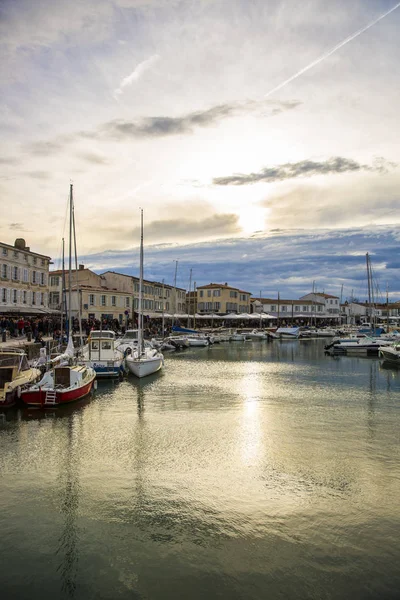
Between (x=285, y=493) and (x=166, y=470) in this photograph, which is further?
(x=166, y=470)

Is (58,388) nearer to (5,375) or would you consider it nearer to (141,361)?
(5,375)

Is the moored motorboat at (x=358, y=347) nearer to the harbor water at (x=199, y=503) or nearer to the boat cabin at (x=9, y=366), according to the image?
the harbor water at (x=199, y=503)

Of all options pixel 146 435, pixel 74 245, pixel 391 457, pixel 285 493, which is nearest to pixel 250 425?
pixel 146 435

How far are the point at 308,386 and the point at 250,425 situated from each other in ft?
47.2

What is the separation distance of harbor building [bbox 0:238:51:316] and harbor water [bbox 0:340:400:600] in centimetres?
2991

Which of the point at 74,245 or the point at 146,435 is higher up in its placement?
the point at 74,245

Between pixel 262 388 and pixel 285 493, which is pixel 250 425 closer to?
pixel 285 493

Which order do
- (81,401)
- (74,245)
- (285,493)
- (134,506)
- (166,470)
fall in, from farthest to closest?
(74,245) → (81,401) → (166,470) → (285,493) → (134,506)

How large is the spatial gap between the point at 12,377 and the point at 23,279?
33183 mm

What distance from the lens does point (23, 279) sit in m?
56.4

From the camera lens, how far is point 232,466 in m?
16.3

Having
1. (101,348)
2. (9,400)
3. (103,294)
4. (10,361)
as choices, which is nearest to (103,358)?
(101,348)

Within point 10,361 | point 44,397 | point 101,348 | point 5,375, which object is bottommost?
point 44,397

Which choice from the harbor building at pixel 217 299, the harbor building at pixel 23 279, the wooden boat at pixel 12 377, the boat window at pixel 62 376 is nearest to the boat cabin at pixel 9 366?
the wooden boat at pixel 12 377
